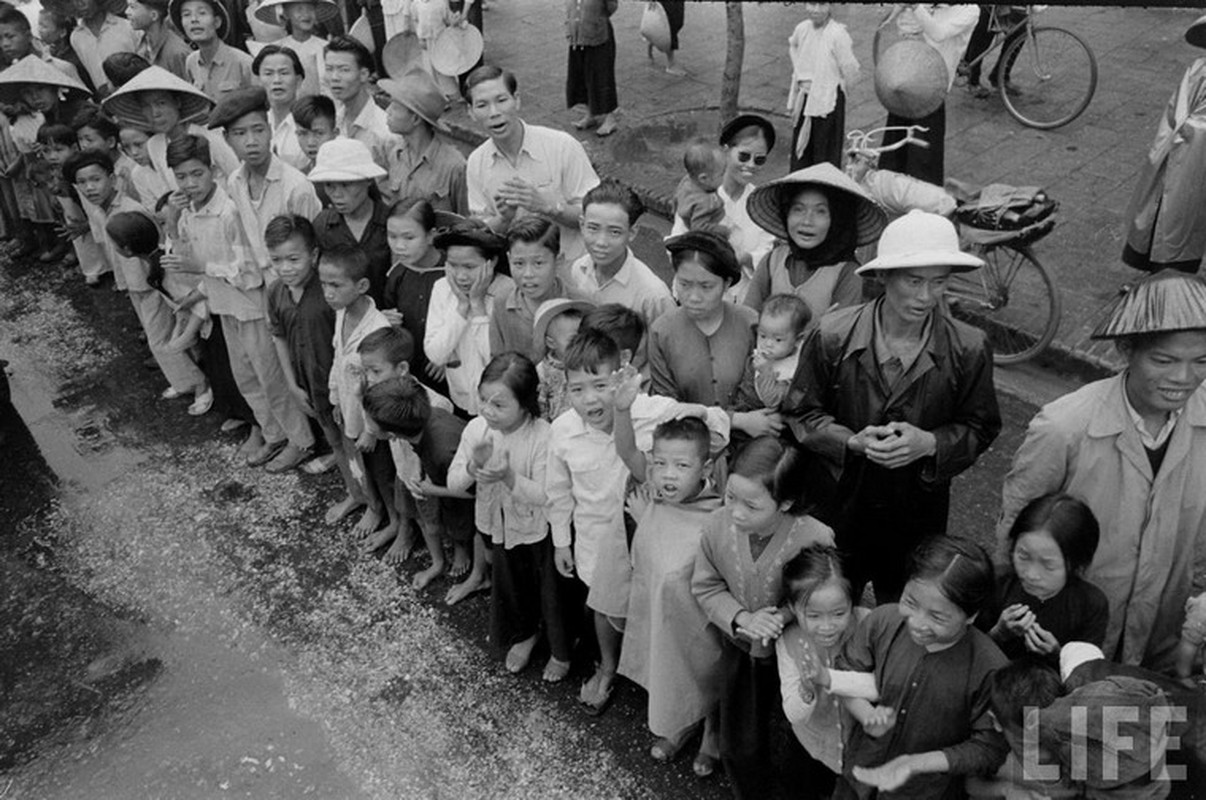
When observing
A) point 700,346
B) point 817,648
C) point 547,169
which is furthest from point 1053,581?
point 547,169

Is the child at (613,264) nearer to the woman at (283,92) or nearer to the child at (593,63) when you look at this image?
the woman at (283,92)

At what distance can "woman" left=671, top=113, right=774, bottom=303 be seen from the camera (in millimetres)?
4391

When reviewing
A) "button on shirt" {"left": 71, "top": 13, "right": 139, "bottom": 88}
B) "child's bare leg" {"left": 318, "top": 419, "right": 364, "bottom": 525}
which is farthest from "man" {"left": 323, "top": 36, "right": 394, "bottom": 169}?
"button on shirt" {"left": 71, "top": 13, "right": 139, "bottom": 88}

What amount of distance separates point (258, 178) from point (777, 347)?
308 cm

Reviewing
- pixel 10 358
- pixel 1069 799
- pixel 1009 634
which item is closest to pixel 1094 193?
pixel 1009 634

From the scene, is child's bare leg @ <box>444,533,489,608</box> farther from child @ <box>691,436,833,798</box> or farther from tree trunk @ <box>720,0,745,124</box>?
tree trunk @ <box>720,0,745,124</box>

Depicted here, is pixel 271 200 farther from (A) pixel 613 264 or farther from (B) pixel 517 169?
(A) pixel 613 264

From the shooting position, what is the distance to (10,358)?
687cm

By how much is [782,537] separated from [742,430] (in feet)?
2.03

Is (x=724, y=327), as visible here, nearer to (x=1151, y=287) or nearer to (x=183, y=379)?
(x=1151, y=287)

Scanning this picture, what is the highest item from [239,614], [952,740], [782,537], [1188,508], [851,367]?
[851,367]

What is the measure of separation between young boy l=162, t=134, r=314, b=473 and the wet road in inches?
12.0

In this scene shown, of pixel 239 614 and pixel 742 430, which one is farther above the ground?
pixel 742 430

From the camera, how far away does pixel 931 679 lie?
104 inches
